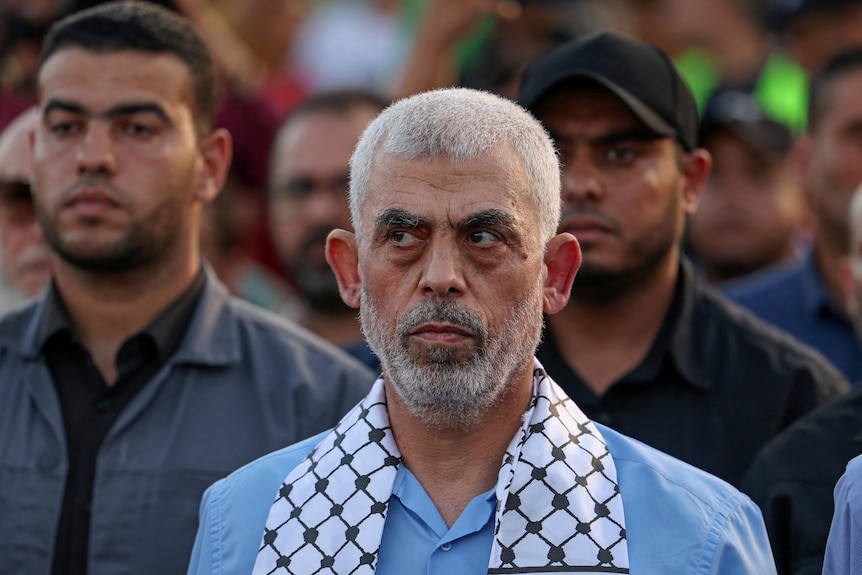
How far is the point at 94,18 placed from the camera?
15.9 ft

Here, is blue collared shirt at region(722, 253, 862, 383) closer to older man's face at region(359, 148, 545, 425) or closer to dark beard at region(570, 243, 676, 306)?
dark beard at region(570, 243, 676, 306)

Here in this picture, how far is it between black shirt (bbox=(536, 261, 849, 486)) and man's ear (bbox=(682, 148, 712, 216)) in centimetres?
29

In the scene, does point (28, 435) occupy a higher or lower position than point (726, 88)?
lower

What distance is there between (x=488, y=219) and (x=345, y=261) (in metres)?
0.45

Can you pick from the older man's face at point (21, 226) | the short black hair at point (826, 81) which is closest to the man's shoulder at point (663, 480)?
the older man's face at point (21, 226)

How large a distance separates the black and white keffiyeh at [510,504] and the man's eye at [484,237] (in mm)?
372

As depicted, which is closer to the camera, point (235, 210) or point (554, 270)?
point (554, 270)

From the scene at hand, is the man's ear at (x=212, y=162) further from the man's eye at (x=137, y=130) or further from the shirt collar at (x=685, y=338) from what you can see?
the shirt collar at (x=685, y=338)

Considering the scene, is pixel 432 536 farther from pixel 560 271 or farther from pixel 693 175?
pixel 693 175

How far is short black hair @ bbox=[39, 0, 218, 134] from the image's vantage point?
478 cm

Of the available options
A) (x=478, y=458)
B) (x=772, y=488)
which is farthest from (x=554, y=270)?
(x=772, y=488)

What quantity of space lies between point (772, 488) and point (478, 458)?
2.97 feet

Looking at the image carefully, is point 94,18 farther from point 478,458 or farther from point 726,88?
point 726,88

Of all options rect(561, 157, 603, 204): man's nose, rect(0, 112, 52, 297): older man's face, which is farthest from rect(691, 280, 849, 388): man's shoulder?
rect(0, 112, 52, 297): older man's face
